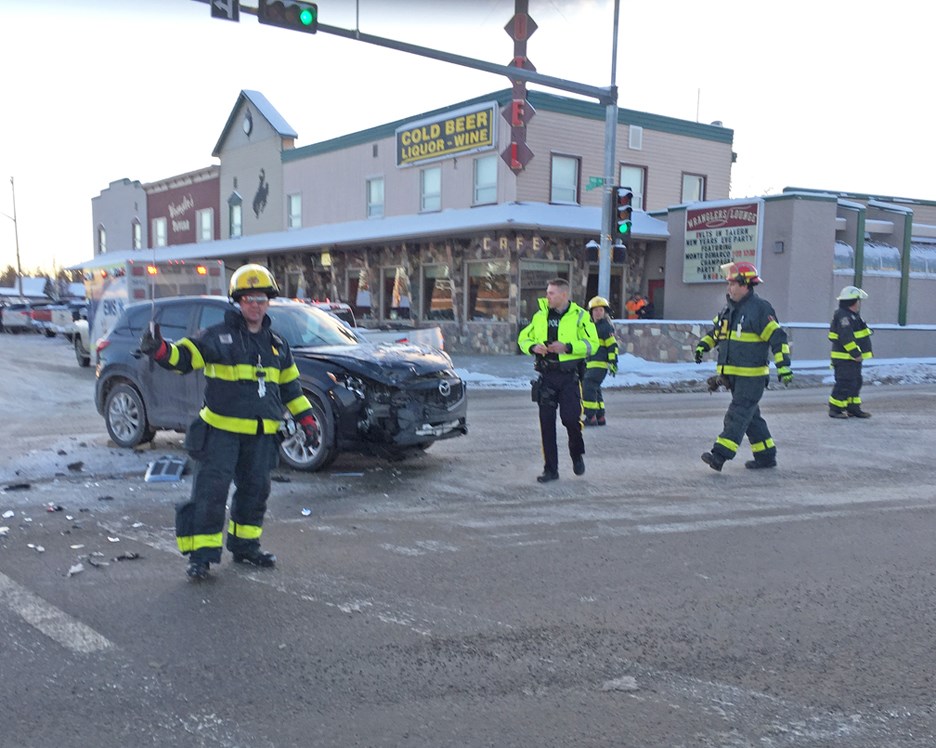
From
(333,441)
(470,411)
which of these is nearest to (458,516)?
(333,441)

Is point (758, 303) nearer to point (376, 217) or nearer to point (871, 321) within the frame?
point (871, 321)

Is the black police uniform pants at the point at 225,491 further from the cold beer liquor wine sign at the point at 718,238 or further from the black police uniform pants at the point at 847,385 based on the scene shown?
the cold beer liquor wine sign at the point at 718,238

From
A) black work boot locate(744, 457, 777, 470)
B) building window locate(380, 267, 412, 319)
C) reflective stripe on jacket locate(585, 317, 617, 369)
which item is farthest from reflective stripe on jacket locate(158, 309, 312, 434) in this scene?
building window locate(380, 267, 412, 319)

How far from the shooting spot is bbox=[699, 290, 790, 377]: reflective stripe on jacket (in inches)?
332

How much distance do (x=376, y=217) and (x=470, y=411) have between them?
16295 mm

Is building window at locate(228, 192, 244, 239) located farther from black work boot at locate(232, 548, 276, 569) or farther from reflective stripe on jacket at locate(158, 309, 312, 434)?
black work boot at locate(232, 548, 276, 569)

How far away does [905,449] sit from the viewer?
9938 mm

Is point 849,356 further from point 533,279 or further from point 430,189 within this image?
point 430,189

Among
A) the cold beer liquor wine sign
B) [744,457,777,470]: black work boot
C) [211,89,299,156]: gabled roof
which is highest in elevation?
[211,89,299,156]: gabled roof

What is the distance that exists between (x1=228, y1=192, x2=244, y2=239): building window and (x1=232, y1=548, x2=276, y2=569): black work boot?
31.7 m

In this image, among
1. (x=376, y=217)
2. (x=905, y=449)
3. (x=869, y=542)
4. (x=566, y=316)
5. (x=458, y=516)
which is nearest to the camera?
(x=869, y=542)

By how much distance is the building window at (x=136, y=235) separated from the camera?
140 ft

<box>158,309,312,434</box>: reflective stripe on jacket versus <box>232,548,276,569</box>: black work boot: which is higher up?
<box>158,309,312,434</box>: reflective stripe on jacket

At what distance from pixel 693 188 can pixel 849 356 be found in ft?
53.4
